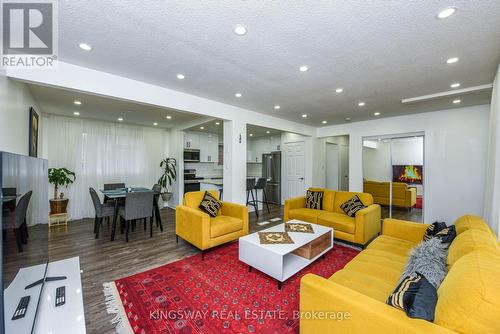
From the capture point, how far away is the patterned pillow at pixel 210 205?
11.2ft

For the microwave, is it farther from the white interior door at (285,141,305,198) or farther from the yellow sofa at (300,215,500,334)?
the yellow sofa at (300,215,500,334)

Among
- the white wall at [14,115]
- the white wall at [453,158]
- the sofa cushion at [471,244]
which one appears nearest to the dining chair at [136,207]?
the white wall at [14,115]

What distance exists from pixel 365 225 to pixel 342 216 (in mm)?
500

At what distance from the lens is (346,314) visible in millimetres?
1145

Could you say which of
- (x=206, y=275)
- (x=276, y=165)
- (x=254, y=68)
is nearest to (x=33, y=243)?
(x=206, y=275)

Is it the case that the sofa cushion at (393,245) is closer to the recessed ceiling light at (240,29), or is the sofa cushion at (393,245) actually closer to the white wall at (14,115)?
the recessed ceiling light at (240,29)

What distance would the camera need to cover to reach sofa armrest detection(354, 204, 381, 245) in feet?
10.2

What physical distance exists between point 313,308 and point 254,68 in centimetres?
260

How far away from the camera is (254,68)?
2639 millimetres

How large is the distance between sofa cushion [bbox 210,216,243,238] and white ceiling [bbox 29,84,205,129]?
2.40 meters

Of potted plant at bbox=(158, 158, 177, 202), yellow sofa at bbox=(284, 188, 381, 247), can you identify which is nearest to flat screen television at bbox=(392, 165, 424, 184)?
yellow sofa at bbox=(284, 188, 381, 247)

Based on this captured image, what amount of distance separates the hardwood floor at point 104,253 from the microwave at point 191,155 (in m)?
2.31

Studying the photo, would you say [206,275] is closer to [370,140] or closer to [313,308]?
[313,308]

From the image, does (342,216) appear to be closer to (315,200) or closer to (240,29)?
(315,200)
